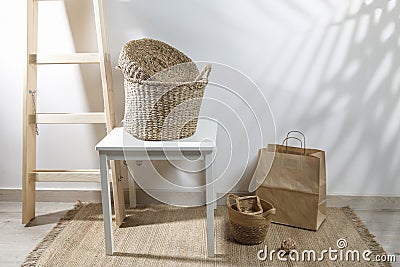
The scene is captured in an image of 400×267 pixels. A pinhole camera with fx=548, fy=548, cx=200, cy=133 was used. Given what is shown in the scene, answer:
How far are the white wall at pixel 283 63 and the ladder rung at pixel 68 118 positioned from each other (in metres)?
0.17

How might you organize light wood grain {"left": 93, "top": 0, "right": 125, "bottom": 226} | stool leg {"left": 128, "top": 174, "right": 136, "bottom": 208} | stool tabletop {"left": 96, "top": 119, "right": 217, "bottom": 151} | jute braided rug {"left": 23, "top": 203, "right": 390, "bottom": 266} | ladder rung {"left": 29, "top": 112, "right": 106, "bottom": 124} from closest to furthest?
1. stool tabletop {"left": 96, "top": 119, "right": 217, "bottom": 151}
2. jute braided rug {"left": 23, "top": 203, "right": 390, "bottom": 266}
3. light wood grain {"left": 93, "top": 0, "right": 125, "bottom": 226}
4. ladder rung {"left": 29, "top": 112, "right": 106, "bottom": 124}
5. stool leg {"left": 128, "top": 174, "right": 136, "bottom": 208}

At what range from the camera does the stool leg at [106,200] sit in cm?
222

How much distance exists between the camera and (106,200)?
2262mm

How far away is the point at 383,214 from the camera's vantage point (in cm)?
272

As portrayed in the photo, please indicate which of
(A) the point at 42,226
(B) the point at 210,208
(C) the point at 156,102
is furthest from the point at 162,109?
(A) the point at 42,226

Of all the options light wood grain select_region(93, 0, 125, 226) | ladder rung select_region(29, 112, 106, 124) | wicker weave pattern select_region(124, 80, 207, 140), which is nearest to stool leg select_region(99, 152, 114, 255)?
wicker weave pattern select_region(124, 80, 207, 140)

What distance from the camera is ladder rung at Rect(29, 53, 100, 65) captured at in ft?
8.28

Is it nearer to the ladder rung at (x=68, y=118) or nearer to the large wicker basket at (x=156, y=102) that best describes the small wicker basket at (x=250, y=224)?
the large wicker basket at (x=156, y=102)

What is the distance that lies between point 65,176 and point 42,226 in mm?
261

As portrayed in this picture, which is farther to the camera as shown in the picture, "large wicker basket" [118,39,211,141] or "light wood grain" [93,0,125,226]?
"light wood grain" [93,0,125,226]

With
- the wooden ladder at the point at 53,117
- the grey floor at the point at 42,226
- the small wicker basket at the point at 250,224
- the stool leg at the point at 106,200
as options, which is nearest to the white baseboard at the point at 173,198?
the grey floor at the point at 42,226

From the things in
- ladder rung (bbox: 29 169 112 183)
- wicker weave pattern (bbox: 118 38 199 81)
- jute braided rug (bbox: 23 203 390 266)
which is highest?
Answer: wicker weave pattern (bbox: 118 38 199 81)

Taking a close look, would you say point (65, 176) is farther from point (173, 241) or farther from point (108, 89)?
point (173, 241)

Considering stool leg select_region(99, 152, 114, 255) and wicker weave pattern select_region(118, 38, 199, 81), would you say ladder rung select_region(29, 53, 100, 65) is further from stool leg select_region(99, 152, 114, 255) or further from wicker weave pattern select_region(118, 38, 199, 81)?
stool leg select_region(99, 152, 114, 255)
